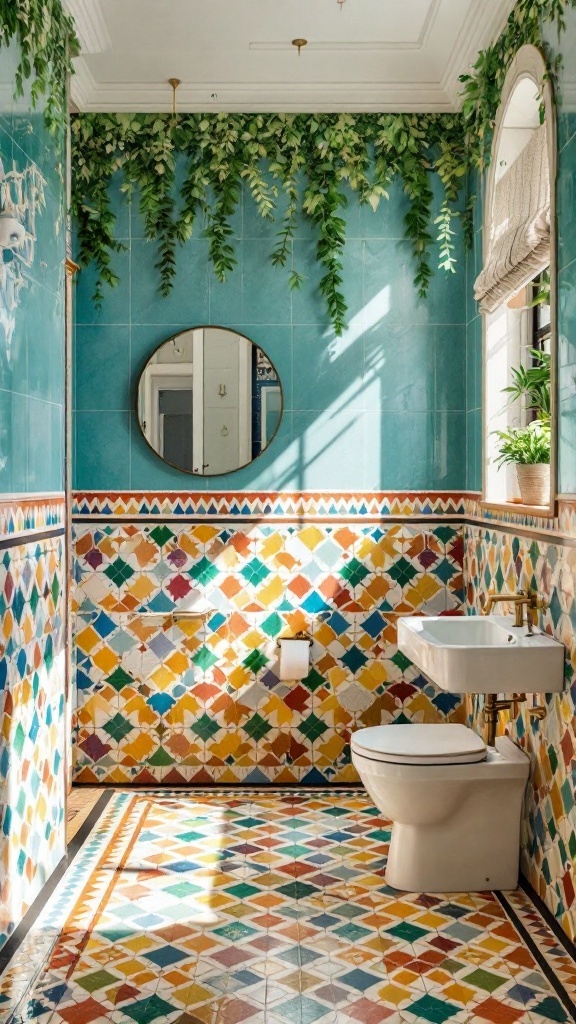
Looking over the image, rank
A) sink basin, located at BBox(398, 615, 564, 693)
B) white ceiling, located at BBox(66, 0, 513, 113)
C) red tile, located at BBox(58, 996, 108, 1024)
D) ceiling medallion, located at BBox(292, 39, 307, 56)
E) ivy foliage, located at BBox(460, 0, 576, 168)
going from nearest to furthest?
1. red tile, located at BBox(58, 996, 108, 1024)
2. sink basin, located at BBox(398, 615, 564, 693)
3. ivy foliage, located at BBox(460, 0, 576, 168)
4. white ceiling, located at BBox(66, 0, 513, 113)
5. ceiling medallion, located at BBox(292, 39, 307, 56)

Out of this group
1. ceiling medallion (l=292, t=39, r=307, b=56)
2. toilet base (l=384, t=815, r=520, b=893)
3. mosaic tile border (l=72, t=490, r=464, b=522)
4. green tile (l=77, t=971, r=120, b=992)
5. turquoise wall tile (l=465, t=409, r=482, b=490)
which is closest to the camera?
green tile (l=77, t=971, r=120, b=992)

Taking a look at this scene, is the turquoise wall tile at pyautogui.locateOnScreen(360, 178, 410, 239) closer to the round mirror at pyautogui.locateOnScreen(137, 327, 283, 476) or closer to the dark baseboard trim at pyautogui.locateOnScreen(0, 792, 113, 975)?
the round mirror at pyautogui.locateOnScreen(137, 327, 283, 476)

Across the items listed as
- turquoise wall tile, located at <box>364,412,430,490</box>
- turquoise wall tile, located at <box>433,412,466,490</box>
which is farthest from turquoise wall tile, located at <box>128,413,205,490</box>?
turquoise wall tile, located at <box>433,412,466,490</box>

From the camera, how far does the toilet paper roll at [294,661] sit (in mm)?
3967

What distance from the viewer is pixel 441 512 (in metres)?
4.11

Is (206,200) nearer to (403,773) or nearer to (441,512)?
(441,512)

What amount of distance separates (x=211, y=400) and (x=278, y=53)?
4.46 feet

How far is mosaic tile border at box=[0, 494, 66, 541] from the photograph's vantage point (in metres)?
2.53

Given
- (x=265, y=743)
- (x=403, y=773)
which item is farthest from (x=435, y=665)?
(x=265, y=743)

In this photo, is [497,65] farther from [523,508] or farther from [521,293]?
[523,508]

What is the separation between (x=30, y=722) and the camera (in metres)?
2.82

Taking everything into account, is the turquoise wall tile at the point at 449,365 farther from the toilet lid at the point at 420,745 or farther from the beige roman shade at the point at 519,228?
the toilet lid at the point at 420,745

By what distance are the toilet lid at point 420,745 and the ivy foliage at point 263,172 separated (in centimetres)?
176

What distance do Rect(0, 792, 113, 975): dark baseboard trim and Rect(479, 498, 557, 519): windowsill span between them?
1.87m
